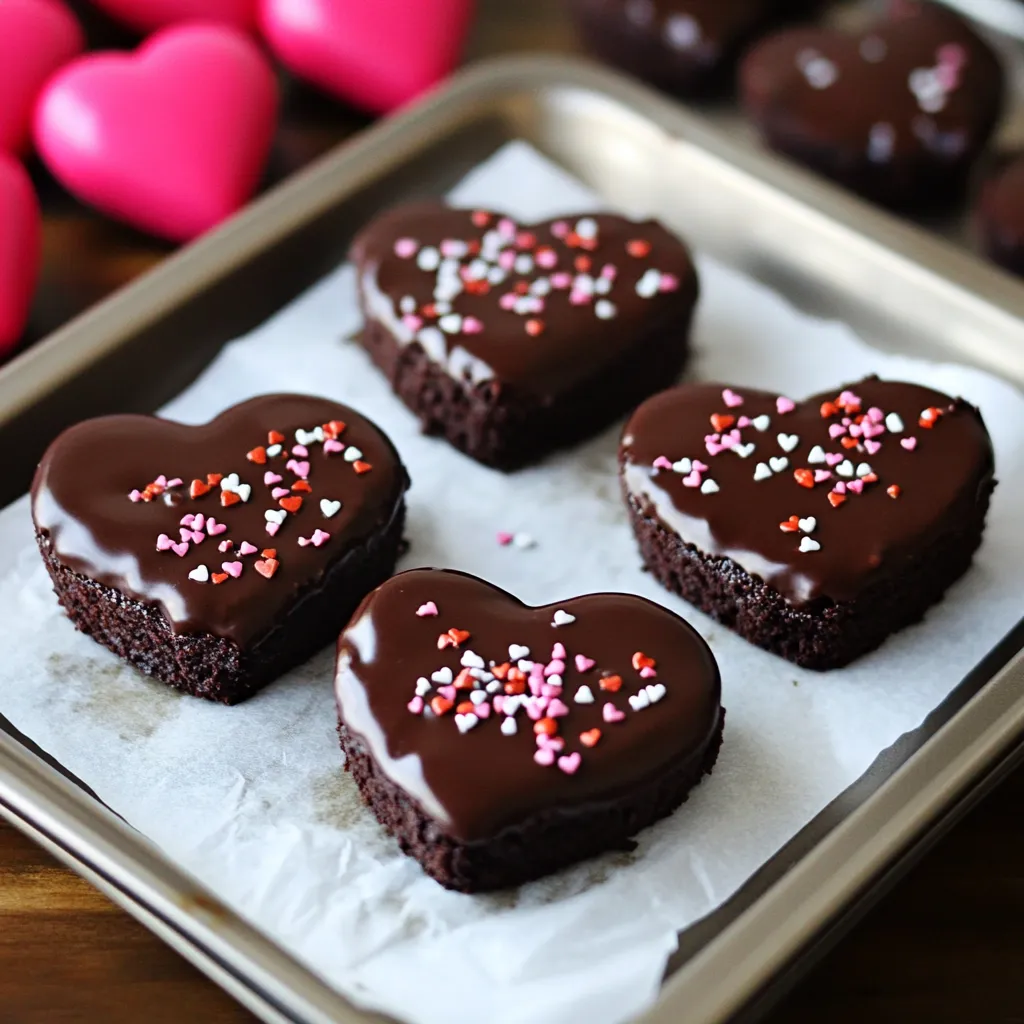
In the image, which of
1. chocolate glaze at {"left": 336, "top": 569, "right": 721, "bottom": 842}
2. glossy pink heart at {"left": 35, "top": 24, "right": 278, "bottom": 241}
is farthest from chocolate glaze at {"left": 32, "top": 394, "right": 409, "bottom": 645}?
glossy pink heart at {"left": 35, "top": 24, "right": 278, "bottom": 241}

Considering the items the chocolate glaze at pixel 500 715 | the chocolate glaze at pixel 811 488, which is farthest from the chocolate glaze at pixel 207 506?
the chocolate glaze at pixel 811 488

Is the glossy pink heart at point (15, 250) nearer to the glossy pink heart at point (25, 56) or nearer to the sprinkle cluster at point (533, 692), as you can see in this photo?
the glossy pink heart at point (25, 56)

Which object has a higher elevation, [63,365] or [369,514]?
[369,514]

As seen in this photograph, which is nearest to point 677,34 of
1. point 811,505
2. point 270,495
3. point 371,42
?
point 371,42

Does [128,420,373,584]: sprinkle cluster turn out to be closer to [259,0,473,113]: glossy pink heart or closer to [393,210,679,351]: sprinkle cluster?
[393,210,679,351]: sprinkle cluster

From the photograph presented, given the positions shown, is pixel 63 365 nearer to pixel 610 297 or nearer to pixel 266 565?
pixel 266 565

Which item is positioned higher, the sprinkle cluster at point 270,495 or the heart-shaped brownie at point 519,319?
the heart-shaped brownie at point 519,319

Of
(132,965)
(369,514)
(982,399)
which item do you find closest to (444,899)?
(132,965)

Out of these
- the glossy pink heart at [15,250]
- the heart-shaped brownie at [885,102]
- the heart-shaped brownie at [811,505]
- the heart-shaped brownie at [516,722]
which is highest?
the heart-shaped brownie at [885,102]
